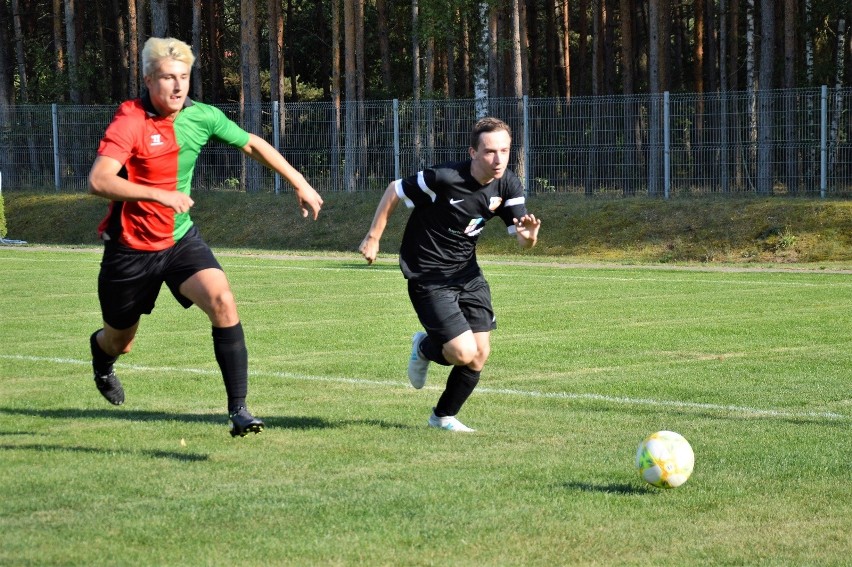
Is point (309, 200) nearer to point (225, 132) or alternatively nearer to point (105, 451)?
point (225, 132)

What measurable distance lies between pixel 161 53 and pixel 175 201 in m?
0.82

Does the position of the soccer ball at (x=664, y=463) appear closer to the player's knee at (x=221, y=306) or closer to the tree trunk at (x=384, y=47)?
the player's knee at (x=221, y=306)

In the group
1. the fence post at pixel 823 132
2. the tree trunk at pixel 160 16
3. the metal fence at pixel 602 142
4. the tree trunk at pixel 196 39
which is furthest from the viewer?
the tree trunk at pixel 196 39

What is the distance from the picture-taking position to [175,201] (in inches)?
255

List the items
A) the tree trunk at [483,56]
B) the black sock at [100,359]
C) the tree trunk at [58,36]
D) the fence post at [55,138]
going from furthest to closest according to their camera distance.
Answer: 1. the tree trunk at [58,36]
2. the tree trunk at [483,56]
3. the fence post at [55,138]
4. the black sock at [100,359]

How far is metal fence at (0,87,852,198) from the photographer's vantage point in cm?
2720

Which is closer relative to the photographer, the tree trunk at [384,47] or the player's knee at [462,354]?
the player's knee at [462,354]

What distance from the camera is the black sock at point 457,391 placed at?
25.4ft

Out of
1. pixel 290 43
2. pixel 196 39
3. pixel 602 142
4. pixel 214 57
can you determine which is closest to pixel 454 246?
pixel 602 142

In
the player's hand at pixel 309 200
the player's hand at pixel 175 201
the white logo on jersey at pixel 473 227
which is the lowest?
the white logo on jersey at pixel 473 227

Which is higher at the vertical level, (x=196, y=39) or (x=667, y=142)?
(x=196, y=39)

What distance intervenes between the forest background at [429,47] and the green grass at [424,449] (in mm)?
21397

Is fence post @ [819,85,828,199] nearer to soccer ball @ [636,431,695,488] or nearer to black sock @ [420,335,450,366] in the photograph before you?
black sock @ [420,335,450,366]

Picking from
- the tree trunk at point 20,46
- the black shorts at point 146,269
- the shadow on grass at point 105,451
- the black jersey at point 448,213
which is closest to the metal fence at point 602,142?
the tree trunk at point 20,46
